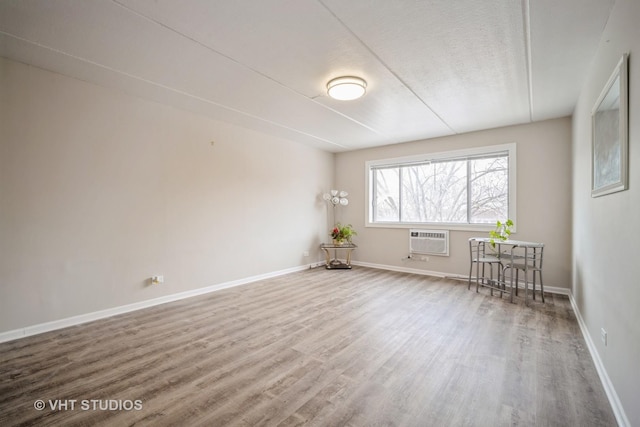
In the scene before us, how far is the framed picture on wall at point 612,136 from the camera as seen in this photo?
170 cm

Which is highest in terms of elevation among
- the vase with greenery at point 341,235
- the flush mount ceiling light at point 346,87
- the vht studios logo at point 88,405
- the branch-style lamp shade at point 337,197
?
the flush mount ceiling light at point 346,87

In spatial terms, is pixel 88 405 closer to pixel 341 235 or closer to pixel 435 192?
pixel 341 235

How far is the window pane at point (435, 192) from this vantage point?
5445mm

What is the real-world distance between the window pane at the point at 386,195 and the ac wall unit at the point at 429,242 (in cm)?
62

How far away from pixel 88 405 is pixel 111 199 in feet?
7.59

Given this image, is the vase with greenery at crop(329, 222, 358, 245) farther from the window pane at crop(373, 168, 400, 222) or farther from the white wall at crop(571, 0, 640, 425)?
the white wall at crop(571, 0, 640, 425)

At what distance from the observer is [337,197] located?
6781 millimetres

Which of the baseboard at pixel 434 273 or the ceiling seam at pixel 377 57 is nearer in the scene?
the ceiling seam at pixel 377 57

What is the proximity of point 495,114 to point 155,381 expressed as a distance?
511 centimetres

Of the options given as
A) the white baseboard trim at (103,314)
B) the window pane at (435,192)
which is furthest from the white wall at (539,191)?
the white baseboard trim at (103,314)

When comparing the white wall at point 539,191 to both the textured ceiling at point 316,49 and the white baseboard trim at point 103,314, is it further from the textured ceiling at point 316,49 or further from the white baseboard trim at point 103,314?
the white baseboard trim at point 103,314

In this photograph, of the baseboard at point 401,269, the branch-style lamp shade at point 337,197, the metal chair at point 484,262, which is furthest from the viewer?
the branch-style lamp shade at point 337,197

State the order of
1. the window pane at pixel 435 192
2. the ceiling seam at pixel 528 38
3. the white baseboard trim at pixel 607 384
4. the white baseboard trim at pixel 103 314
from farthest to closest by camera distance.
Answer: the window pane at pixel 435 192, the white baseboard trim at pixel 103 314, the ceiling seam at pixel 528 38, the white baseboard trim at pixel 607 384

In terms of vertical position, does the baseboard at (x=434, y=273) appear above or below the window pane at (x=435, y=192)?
below
